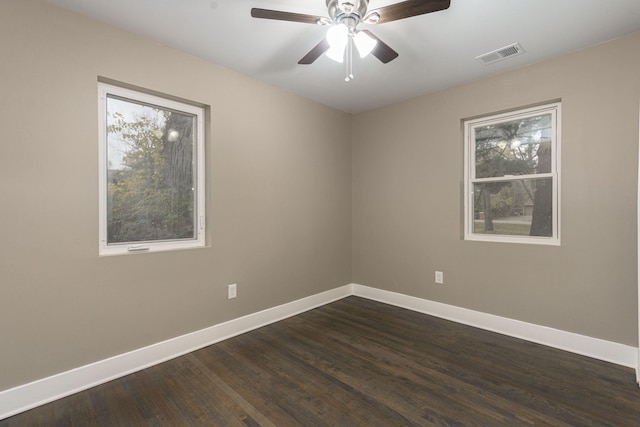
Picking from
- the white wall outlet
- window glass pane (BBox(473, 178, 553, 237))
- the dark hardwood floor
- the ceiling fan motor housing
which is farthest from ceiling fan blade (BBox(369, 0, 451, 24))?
the white wall outlet

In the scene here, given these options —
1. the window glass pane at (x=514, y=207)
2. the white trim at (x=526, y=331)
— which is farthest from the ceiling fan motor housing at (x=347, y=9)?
the white trim at (x=526, y=331)

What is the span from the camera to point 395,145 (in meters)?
3.71

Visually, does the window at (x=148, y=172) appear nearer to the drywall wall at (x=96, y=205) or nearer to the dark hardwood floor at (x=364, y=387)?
the drywall wall at (x=96, y=205)

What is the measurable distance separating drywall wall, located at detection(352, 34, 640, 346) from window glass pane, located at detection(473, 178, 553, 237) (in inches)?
6.5

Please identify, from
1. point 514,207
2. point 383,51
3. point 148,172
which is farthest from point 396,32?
point 148,172

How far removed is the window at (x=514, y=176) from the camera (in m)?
2.71

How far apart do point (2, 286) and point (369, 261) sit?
3.37 meters

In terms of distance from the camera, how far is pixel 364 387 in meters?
2.03

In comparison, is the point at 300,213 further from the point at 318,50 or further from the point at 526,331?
the point at 526,331

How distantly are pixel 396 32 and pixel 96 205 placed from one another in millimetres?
2482

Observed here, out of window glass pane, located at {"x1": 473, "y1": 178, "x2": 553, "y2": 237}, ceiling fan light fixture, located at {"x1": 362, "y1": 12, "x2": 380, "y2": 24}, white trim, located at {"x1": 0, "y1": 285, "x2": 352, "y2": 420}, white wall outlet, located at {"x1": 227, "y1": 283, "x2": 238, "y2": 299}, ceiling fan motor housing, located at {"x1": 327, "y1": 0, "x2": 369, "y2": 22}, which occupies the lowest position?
white trim, located at {"x1": 0, "y1": 285, "x2": 352, "y2": 420}

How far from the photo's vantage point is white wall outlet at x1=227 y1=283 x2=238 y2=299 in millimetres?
2855

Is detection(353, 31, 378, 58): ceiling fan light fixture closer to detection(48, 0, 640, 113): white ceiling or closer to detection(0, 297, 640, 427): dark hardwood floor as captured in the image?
detection(48, 0, 640, 113): white ceiling

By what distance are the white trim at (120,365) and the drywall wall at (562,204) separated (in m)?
1.70
